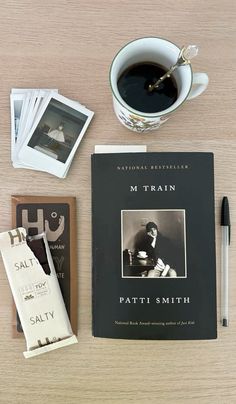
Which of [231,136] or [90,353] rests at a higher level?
[231,136]

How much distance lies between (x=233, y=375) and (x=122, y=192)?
0.31 meters

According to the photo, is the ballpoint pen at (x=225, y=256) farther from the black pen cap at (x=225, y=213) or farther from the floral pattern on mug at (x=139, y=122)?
the floral pattern on mug at (x=139, y=122)

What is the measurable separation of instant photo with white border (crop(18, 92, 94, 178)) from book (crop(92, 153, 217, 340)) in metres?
0.05

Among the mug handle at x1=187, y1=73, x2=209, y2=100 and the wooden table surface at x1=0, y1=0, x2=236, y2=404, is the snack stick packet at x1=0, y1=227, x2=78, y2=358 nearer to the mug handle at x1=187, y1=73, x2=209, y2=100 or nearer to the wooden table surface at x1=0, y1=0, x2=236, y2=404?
the wooden table surface at x1=0, y1=0, x2=236, y2=404

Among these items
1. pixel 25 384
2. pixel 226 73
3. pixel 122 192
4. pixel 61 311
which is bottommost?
pixel 25 384

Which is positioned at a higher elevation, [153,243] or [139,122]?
[139,122]

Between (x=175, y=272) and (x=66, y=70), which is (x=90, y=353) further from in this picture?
(x=66, y=70)

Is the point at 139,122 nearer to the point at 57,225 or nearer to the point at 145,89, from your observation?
→ the point at 145,89

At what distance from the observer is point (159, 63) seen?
2.01 ft

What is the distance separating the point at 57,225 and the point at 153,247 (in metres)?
0.14

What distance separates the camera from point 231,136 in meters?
0.66

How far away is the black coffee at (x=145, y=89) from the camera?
60cm

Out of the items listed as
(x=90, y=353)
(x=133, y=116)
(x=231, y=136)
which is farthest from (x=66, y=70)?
(x=90, y=353)

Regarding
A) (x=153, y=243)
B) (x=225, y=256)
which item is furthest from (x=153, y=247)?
(x=225, y=256)
